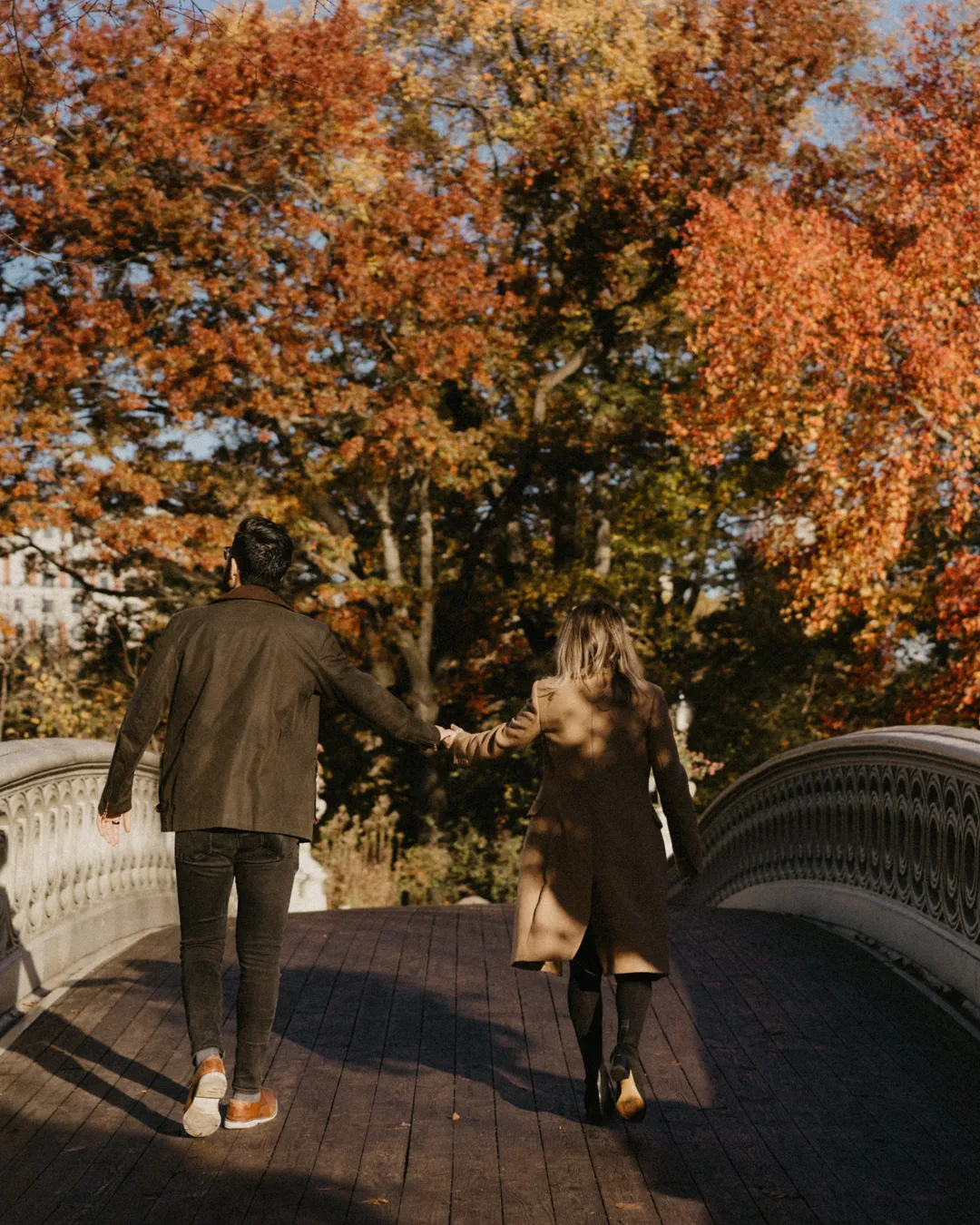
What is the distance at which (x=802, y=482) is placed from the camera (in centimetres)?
1983

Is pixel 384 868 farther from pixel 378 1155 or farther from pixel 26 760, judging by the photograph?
pixel 378 1155

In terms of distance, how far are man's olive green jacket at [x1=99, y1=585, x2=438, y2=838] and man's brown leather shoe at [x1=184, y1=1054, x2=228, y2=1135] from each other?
77cm

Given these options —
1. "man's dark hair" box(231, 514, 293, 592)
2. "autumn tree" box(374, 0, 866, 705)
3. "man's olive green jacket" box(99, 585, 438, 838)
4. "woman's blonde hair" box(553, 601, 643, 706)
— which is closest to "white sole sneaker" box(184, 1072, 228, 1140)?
"man's olive green jacket" box(99, 585, 438, 838)

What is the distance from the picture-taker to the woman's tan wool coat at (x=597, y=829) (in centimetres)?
516

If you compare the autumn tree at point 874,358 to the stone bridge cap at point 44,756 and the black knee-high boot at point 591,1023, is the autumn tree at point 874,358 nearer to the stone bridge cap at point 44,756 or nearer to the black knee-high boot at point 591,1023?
the stone bridge cap at point 44,756

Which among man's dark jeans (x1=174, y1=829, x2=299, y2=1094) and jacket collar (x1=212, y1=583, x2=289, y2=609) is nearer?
man's dark jeans (x1=174, y1=829, x2=299, y2=1094)

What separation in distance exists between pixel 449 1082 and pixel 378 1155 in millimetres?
885

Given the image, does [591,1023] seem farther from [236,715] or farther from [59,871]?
[59,871]

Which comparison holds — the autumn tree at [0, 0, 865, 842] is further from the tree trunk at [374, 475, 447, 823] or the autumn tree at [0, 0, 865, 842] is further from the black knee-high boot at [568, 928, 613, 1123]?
the black knee-high boot at [568, 928, 613, 1123]

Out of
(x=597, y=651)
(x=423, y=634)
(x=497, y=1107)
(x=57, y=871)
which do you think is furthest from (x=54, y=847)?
(x=423, y=634)

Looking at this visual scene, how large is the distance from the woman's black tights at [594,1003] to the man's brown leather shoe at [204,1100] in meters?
1.16

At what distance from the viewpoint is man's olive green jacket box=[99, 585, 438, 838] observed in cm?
491

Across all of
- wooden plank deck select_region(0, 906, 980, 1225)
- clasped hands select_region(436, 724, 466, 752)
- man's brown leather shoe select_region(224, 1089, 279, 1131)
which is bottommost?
wooden plank deck select_region(0, 906, 980, 1225)

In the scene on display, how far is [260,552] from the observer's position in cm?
514
